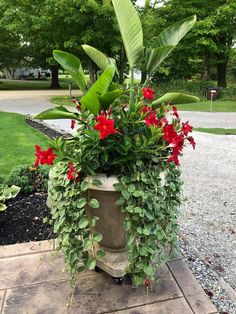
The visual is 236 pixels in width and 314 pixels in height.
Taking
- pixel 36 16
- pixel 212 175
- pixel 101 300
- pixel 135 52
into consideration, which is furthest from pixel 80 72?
pixel 36 16

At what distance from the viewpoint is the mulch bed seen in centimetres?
257

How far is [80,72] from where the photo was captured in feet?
6.21

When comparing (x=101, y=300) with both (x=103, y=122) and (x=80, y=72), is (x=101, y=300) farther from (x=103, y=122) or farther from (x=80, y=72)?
(x=80, y=72)

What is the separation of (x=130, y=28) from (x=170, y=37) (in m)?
0.27

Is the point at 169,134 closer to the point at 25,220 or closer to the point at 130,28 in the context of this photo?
the point at 130,28

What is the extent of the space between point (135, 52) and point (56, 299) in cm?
152

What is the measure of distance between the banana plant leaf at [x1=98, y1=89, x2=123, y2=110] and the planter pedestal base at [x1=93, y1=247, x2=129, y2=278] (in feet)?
2.95

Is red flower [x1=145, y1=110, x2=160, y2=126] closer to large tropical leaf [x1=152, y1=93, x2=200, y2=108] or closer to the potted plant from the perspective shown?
the potted plant

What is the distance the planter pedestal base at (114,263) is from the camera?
1.94m

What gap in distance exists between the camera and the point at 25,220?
110 inches

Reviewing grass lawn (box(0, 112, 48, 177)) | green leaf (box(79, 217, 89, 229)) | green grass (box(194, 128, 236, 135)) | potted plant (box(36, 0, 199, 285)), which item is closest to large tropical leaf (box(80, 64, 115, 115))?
potted plant (box(36, 0, 199, 285))

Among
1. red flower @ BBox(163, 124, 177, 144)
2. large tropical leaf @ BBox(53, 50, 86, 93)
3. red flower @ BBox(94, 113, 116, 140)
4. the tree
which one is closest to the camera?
red flower @ BBox(94, 113, 116, 140)

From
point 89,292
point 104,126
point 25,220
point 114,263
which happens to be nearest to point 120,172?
point 104,126

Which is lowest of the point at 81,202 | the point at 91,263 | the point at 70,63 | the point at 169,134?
the point at 91,263
